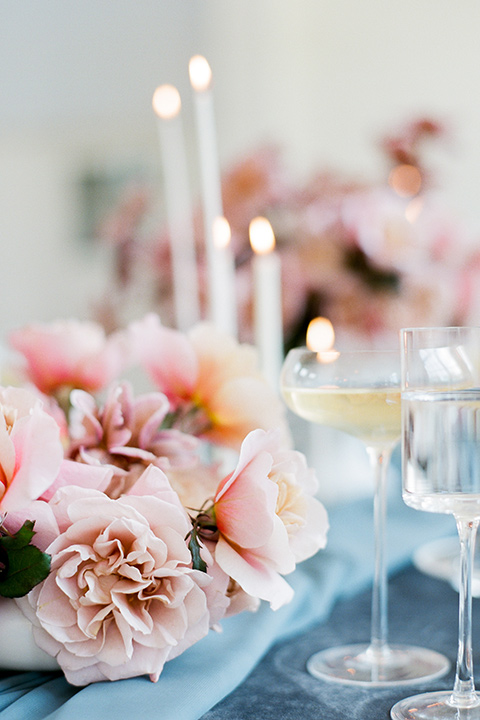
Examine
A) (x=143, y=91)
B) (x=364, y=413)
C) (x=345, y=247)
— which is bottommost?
(x=364, y=413)

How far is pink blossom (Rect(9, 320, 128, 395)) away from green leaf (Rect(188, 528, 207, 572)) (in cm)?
34

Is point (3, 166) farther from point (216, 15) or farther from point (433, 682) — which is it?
point (433, 682)

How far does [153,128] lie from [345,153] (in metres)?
0.88

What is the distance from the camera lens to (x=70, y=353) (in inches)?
35.2

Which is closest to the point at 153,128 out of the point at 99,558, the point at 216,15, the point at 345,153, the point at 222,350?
the point at 216,15

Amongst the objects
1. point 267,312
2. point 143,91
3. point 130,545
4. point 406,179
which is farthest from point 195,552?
point 143,91

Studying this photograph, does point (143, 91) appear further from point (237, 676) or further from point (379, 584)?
point (237, 676)

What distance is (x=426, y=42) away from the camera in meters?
3.37

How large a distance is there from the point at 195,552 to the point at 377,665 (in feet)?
0.82

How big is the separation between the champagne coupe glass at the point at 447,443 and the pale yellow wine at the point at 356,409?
141 mm

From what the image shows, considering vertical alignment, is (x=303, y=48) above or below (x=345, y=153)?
above

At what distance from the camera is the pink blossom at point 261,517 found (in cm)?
58

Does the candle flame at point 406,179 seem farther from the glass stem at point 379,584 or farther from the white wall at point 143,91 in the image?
the white wall at point 143,91

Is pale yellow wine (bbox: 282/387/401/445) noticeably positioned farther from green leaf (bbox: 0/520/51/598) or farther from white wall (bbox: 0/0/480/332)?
white wall (bbox: 0/0/480/332)
